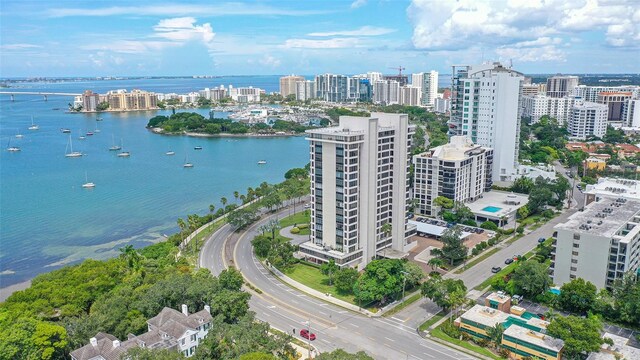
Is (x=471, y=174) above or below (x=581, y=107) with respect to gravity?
below

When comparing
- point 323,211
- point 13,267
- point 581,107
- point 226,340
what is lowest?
point 13,267

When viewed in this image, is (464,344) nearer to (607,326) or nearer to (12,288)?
(607,326)

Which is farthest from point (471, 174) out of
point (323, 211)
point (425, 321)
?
point (425, 321)

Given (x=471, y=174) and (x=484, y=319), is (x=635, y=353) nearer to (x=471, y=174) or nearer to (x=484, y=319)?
(x=484, y=319)

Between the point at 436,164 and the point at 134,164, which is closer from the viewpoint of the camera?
the point at 436,164

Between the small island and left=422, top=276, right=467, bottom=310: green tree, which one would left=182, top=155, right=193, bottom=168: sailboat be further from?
left=422, top=276, right=467, bottom=310: green tree

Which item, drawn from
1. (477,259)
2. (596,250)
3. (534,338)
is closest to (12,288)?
(477,259)
